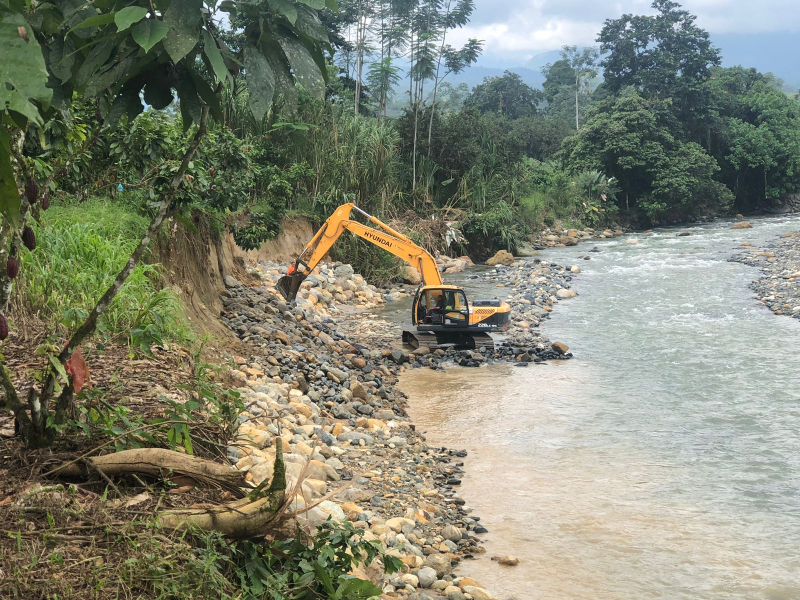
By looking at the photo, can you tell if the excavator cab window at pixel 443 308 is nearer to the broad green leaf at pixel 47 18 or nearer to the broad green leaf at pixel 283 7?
the broad green leaf at pixel 47 18

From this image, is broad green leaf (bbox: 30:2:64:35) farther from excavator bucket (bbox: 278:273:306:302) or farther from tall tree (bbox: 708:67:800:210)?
tall tree (bbox: 708:67:800:210)

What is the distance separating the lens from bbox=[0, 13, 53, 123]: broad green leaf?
1225mm

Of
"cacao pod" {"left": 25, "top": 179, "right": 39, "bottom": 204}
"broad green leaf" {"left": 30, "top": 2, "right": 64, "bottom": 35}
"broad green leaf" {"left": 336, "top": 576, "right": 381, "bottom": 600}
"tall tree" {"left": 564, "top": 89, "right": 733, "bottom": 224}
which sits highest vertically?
"tall tree" {"left": 564, "top": 89, "right": 733, "bottom": 224}

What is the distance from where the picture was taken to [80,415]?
347cm

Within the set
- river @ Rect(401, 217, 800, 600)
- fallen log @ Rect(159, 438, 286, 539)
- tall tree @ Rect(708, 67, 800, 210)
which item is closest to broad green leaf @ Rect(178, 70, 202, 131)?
fallen log @ Rect(159, 438, 286, 539)

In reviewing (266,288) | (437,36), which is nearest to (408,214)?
(437,36)

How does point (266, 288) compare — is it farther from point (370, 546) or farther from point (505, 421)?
point (370, 546)

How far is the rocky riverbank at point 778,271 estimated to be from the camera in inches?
587

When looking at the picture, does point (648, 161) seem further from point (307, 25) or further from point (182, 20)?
point (182, 20)

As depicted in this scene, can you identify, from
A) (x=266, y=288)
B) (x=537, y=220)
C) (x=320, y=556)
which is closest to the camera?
(x=320, y=556)

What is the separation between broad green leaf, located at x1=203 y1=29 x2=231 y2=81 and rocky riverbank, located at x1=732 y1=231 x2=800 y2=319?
14.3 m

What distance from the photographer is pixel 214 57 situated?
209 cm

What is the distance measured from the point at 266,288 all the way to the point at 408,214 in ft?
31.3

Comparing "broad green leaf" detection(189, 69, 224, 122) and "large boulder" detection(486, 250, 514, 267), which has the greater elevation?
"broad green leaf" detection(189, 69, 224, 122)
